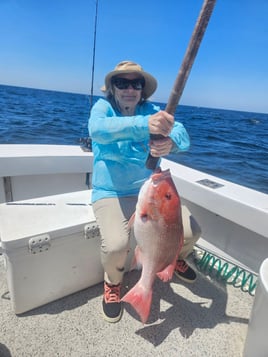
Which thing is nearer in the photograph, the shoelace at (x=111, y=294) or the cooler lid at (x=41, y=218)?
the cooler lid at (x=41, y=218)

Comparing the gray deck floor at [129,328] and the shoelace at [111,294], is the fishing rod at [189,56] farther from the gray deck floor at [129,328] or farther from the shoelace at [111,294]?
the gray deck floor at [129,328]

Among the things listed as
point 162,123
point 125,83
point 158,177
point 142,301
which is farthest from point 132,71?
point 142,301

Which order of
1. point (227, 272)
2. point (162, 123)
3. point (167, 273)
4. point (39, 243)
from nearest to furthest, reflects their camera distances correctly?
1. point (162, 123)
2. point (167, 273)
3. point (39, 243)
4. point (227, 272)

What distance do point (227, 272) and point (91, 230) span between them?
4.91 feet

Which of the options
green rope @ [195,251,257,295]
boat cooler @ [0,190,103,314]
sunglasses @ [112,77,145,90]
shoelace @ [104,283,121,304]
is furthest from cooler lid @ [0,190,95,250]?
green rope @ [195,251,257,295]

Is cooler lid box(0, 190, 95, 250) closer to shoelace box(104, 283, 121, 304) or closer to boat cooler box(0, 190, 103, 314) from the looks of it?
boat cooler box(0, 190, 103, 314)

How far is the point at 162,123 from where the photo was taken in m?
1.49

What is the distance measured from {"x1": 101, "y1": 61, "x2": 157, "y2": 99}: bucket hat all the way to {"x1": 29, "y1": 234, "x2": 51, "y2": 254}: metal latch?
1.40 meters

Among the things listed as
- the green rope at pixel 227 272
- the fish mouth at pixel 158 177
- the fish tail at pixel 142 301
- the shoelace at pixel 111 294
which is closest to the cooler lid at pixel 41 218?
the shoelace at pixel 111 294

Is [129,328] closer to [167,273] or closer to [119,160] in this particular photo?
[167,273]

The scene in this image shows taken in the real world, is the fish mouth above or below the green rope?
above

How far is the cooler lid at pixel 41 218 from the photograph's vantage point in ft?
5.88

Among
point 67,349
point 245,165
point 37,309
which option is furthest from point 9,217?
point 245,165

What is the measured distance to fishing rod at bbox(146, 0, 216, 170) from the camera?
3.87 feet
